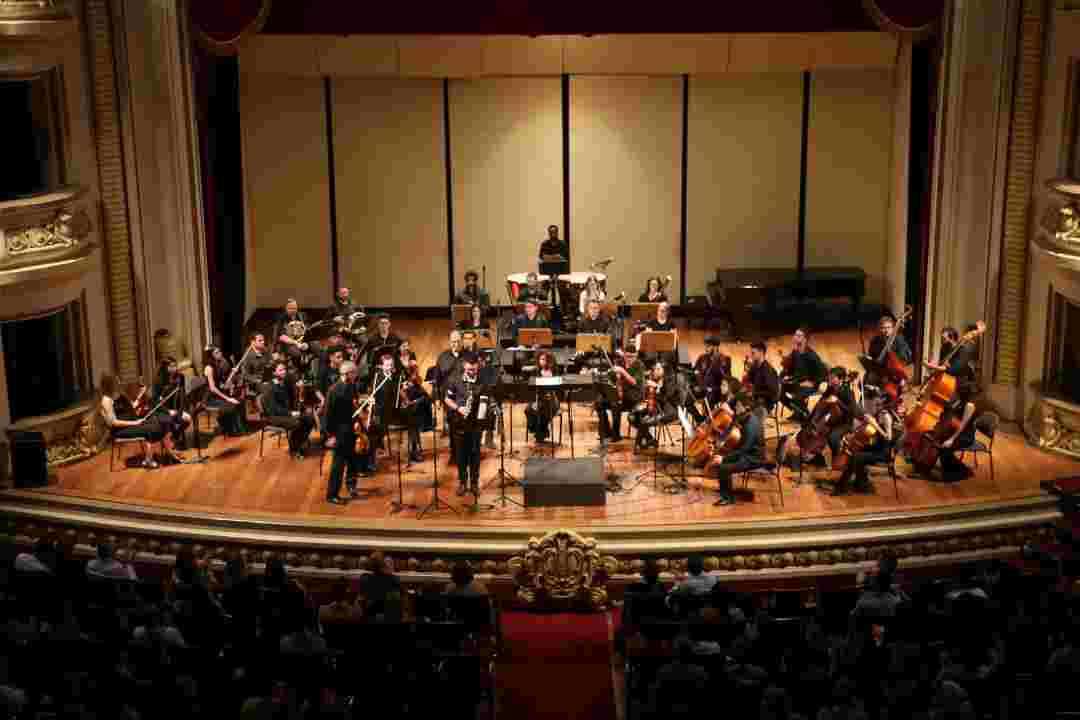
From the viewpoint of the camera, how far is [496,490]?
13.6 m

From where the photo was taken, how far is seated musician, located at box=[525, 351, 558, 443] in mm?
13906

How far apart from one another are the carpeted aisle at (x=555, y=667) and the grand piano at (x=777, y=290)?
6.74m

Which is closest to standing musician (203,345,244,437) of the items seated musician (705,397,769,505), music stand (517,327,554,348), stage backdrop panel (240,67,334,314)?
music stand (517,327,554,348)

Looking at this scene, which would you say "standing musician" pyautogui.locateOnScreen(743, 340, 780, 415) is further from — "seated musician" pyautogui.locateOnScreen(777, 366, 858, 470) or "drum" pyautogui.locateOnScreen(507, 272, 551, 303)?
"drum" pyautogui.locateOnScreen(507, 272, 551, 303)

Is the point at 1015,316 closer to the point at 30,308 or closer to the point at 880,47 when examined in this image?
the point at 880,47

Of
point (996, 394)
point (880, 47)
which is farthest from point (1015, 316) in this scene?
point (880, 47)

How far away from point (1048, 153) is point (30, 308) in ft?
30.7

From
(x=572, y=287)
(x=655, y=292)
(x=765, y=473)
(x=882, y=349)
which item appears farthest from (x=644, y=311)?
(x=882, y=349)

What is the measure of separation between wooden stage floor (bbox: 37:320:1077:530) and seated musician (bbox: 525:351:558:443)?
208 millimetres

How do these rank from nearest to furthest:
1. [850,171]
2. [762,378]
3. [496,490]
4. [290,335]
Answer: [496,490]
[762,378]
[290,335]
[850,171]

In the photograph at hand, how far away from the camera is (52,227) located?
14125mm

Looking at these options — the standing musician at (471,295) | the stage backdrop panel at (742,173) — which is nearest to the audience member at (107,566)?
the standing musician at (471,295)

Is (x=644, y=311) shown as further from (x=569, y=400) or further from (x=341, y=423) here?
(x=341, y=423)

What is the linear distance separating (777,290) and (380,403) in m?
6.37
